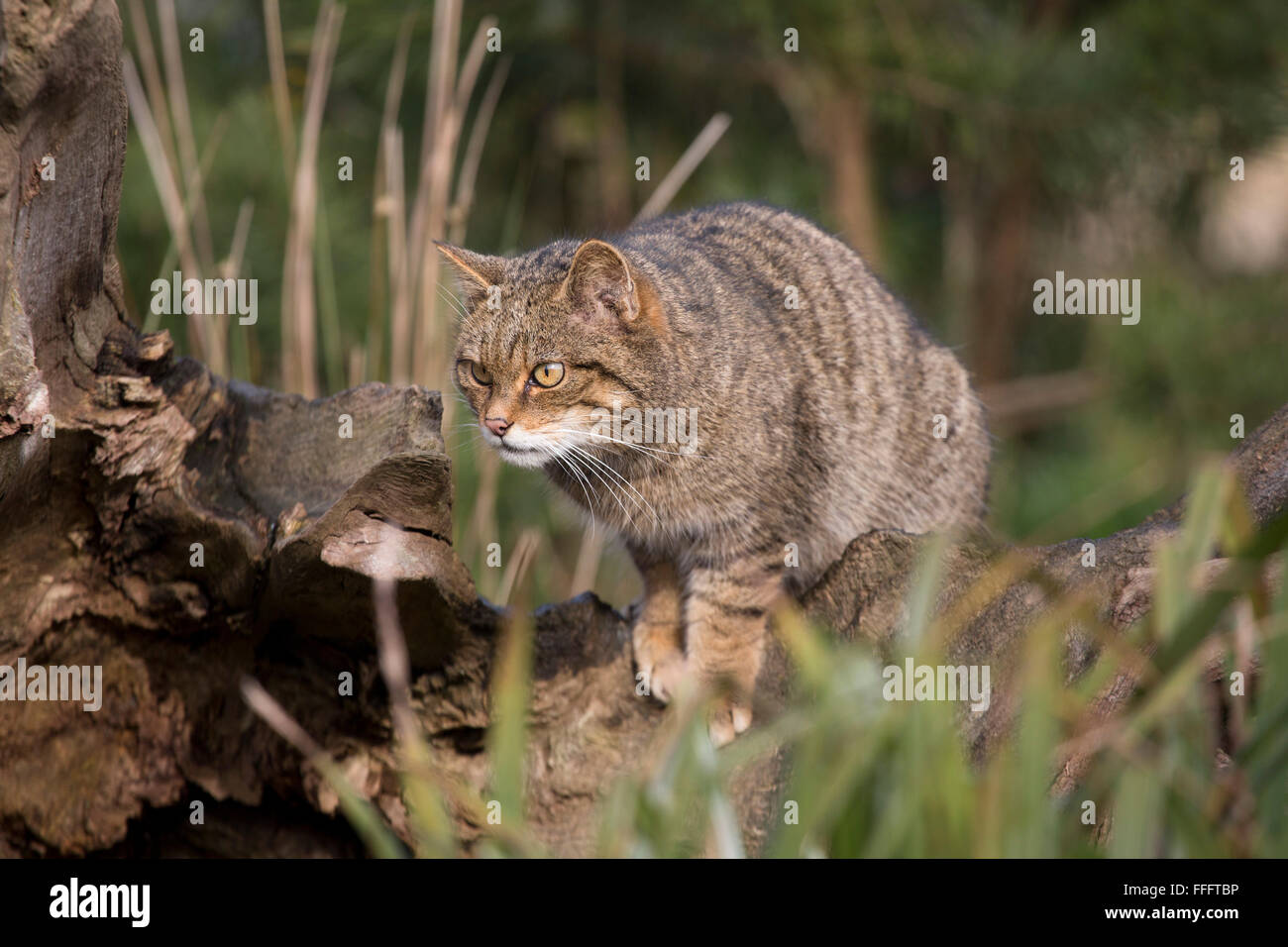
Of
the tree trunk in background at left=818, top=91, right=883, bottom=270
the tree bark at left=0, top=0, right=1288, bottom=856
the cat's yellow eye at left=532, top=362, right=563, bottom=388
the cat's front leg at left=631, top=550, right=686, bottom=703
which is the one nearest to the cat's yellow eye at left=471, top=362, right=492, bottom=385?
the cat's yellow eye at left=532, top=362, right=563, bottom=388

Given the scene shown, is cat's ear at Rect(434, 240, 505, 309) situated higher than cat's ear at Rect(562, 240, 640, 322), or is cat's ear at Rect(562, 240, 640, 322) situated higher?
cat's ear at Rect(434, 240, 505, 309)

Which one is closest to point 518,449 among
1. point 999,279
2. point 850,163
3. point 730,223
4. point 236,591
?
point 236,591

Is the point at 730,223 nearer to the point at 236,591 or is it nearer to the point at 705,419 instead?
the point at 705,419

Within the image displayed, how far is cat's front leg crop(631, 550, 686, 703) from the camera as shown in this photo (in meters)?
2.26

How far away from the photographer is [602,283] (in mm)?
2332

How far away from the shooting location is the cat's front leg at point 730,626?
234 centimetres

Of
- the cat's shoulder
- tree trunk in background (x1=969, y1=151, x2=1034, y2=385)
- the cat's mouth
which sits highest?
tree trunk in background (x1=969, y1=151, x2=1034, y2=385)

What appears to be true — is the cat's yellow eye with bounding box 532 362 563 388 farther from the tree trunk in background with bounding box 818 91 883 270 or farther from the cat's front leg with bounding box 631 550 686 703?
the tree trunk in background with bounding box 818 91 883 270

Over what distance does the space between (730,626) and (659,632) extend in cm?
14

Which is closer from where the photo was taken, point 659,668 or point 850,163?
point 659,668

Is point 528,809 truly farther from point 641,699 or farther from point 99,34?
point 99,34

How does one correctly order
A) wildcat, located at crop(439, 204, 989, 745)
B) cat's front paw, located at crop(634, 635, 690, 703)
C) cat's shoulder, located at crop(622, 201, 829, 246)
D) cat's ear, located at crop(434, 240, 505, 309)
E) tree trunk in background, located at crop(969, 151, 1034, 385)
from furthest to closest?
tree trunk in background, located at crop(969, 151, 1034, 385) < cat's shoulder, located at crop(622, 201, 829, 246) < cat's ear, located at crop(434, 240, 505, 309) < wildcat, located at crop(439, 204, 989, 745) < cat's front paw, located at crop(634, 635, 690, 703)

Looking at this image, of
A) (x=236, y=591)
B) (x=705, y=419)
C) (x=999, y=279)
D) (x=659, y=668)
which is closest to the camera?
(x=236, y=591)
